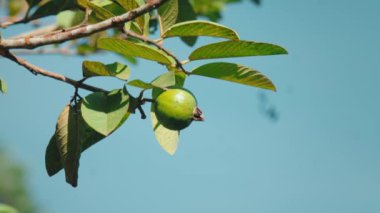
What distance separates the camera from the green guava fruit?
54.8 inches

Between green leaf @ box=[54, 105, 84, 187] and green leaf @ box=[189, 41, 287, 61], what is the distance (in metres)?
0.38

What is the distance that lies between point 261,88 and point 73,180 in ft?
1.81

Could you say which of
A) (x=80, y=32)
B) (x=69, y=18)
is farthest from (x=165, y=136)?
(x=69, y=18)

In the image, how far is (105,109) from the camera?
1.38 meters

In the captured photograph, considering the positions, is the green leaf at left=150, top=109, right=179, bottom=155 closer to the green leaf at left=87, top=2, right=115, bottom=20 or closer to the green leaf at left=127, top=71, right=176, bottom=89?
the green leaf at left=127, top=71, right=176, bottom=89

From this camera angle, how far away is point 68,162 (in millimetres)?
1515

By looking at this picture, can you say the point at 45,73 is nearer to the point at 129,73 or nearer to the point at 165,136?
the point at 129,73

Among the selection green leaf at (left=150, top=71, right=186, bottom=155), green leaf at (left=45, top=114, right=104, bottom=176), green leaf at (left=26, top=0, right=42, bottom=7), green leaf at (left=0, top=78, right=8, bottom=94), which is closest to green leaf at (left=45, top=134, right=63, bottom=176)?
green leaf at (left=45, top=114, right=104, bottom=176)

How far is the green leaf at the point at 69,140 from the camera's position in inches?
59.5

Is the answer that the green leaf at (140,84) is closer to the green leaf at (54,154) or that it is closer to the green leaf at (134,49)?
the green leaf at (134,49)

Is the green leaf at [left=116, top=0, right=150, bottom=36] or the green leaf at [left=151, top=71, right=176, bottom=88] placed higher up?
the green leaf at [left=116, top=0, right=150, bottom=36]

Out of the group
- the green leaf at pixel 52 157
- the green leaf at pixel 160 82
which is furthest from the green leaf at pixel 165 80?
the green leaf at pixel 52 157

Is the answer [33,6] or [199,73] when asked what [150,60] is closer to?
[199,73]

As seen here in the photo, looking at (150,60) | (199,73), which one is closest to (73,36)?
(150,60)
